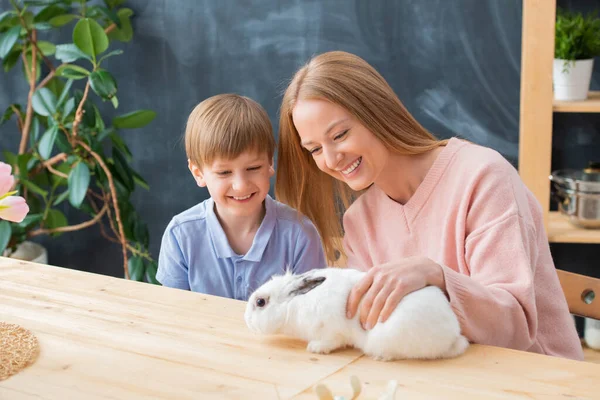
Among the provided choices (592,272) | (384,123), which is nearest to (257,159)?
(384,123)

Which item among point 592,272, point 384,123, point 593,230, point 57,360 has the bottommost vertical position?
point 592,272

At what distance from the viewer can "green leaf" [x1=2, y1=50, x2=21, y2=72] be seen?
9.77 ft

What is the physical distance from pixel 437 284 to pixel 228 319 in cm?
35

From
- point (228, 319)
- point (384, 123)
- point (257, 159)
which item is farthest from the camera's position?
point (257, 159)

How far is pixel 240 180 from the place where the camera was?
1.66m

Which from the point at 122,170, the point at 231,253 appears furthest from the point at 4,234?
the point at 231,253

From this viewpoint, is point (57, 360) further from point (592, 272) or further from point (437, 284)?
point (592, 272)

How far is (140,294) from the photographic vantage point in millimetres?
1379

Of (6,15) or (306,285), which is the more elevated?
(6,15)

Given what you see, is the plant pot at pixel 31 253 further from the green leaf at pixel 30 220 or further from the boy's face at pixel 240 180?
the boy's face at pixel 240 180

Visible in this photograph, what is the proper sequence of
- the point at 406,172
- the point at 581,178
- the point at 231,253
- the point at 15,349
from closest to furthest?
1. the point at 15,349
2. the point at 406,172
3. the point at 231,253
4. the point at 581,178

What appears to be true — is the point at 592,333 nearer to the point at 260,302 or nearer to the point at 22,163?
the point at 260,302

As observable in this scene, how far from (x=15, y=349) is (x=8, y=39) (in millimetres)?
1988

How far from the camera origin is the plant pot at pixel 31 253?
301 cm
